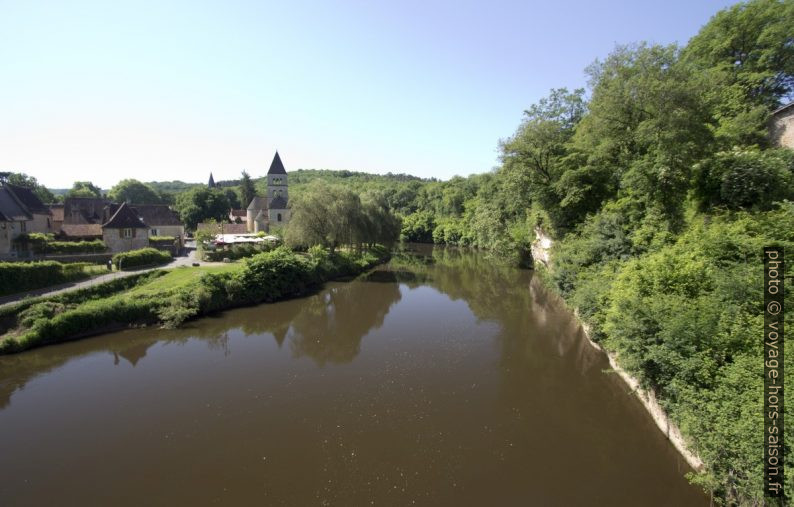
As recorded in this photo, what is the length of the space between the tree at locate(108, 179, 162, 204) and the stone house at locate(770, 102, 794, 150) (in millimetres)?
104058

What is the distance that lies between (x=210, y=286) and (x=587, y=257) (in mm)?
22694

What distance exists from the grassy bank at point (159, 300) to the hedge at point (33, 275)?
3672 millimetres

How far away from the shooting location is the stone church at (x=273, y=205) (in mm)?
56062

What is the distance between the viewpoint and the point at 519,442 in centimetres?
1049

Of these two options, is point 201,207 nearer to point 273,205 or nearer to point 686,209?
point 273,205

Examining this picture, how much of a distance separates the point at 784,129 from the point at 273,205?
54.8 meters

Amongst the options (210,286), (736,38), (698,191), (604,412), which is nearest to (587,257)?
(698,191)

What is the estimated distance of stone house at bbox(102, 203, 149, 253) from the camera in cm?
3475

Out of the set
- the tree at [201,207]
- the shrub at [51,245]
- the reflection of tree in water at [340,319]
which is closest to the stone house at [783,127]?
the reflection of tree in water at [340,319]

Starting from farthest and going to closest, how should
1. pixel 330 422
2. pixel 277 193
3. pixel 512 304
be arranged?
pixel 277 193 → pixel 512 304 → pixel 330 422

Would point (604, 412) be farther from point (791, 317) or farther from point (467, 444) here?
point (791, 317)

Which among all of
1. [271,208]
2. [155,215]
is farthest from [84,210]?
[271,208]

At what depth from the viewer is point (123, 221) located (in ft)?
115

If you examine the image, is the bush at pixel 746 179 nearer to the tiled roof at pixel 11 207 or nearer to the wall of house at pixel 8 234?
the wall of house at pixel 8 234
